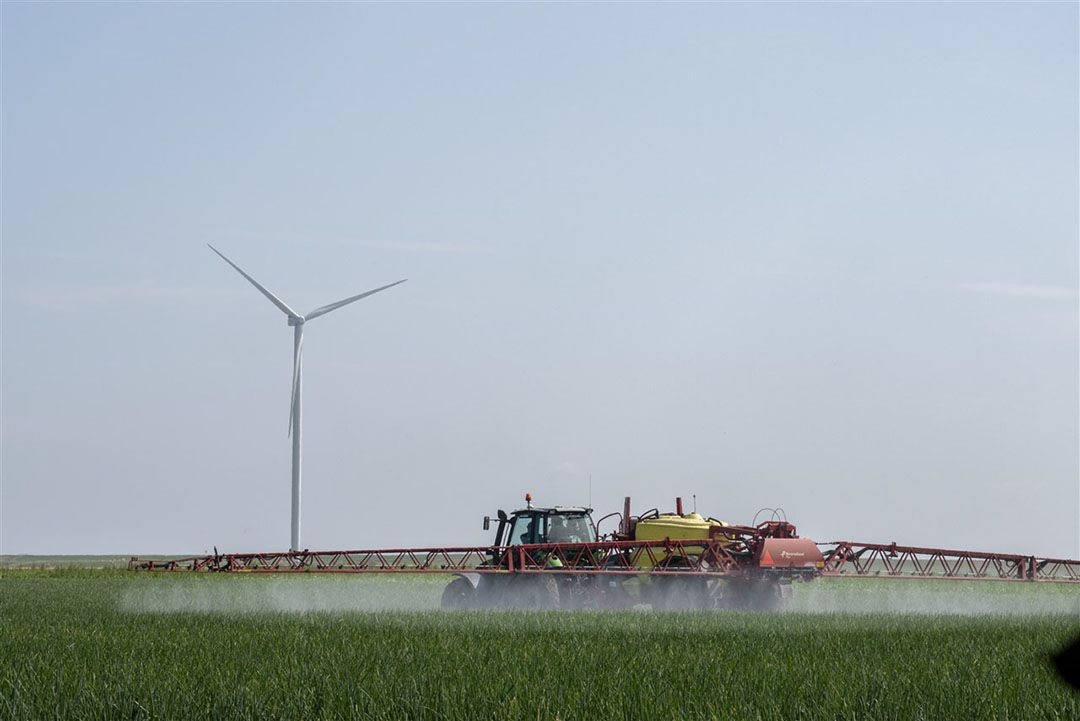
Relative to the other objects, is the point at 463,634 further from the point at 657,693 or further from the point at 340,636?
the point at 657,693

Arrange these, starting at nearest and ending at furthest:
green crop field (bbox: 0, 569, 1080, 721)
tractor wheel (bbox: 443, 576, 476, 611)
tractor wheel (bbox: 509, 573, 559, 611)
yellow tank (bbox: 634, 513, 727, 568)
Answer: green crop field (bbox: 0, 569, 1080, 721) → tractor wheel (bbox: 509, 573, 559, 611) → tractor wheel (bbox: 443, 576, 476, 611) → yellow tank (bbox: 634, 513, 727, 568)

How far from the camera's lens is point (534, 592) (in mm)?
28766

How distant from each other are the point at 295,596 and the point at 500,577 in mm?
7499

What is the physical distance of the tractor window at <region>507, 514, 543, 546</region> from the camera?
30125 mm

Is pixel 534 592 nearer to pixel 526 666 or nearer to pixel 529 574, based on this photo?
pixel 529 574

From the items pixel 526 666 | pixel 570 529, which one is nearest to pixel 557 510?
pixel 570 529

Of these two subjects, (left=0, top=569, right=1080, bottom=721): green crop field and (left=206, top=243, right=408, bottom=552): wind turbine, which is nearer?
(left=0, top=569, right=1080, bottom=721): green crop field

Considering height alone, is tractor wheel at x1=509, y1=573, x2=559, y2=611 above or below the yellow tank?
below

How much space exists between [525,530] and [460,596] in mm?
2208

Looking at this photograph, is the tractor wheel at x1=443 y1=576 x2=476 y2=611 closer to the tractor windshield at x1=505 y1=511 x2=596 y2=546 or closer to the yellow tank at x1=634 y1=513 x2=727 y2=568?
the tractor windshield at x1=505 y1=511 x2=596 y2=546

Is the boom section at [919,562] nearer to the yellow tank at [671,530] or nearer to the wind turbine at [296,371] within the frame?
the yellow tank at [671,530]

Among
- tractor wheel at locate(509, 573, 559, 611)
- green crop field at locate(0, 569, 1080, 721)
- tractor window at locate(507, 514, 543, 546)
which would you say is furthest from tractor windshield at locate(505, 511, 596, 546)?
green crop field at locate(0, 569, 1080, 721)

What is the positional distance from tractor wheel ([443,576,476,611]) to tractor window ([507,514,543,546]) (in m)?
1.42

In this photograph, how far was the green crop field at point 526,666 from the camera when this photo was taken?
10.1 m
